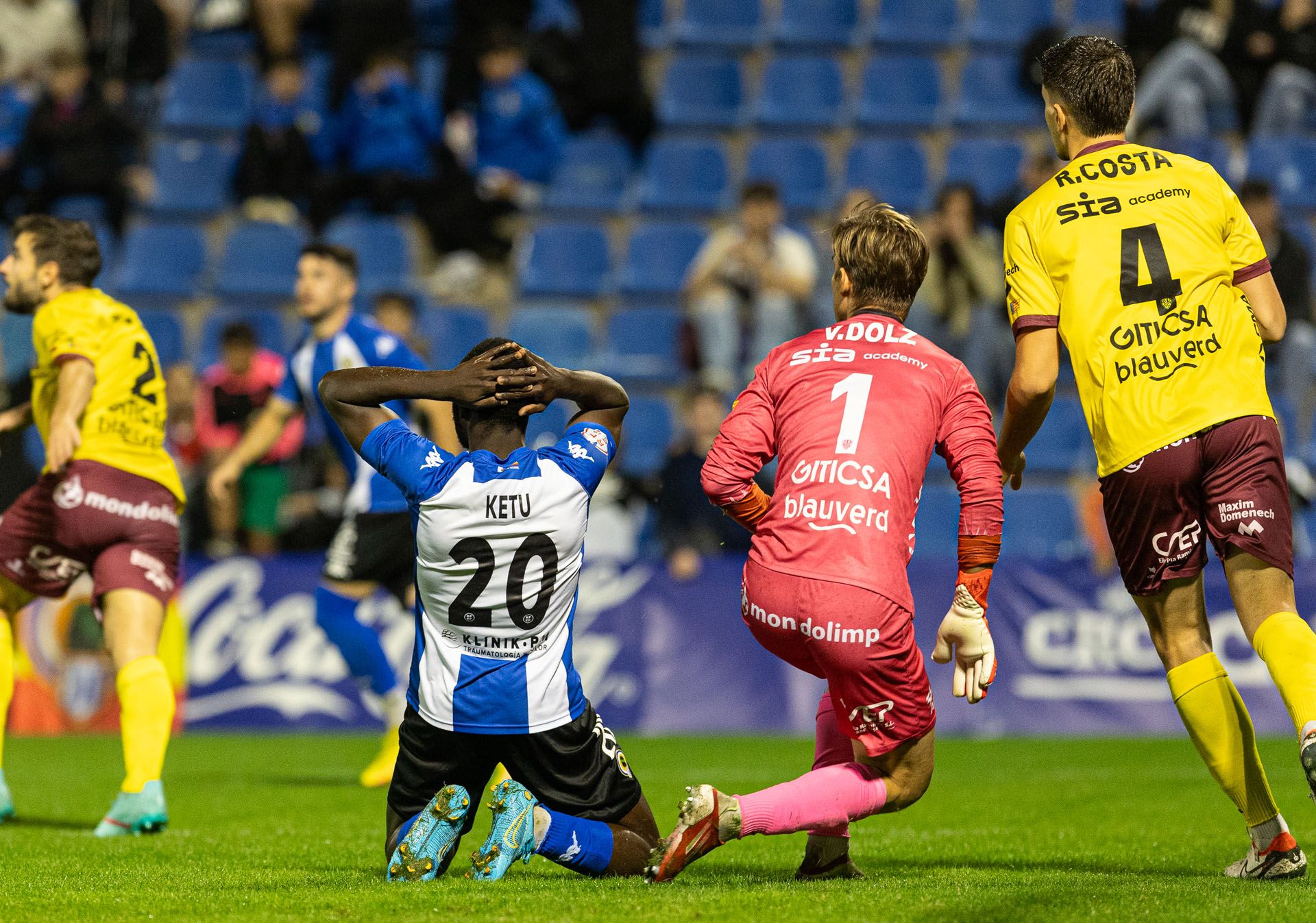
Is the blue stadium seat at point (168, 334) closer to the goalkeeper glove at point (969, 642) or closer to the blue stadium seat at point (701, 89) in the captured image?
the blue stadium seat at point (701, 89)

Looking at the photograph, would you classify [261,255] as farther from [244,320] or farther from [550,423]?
[550,423]

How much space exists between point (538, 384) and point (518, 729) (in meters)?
0.97

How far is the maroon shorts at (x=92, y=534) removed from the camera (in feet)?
20.9

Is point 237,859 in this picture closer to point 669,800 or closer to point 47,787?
point 669,800

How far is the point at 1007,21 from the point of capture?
15.9 metres

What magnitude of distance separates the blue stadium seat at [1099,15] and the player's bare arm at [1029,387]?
1161 cm

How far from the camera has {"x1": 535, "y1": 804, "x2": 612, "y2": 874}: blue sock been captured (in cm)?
451

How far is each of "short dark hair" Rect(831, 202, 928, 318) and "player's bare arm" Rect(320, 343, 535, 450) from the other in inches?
38.5

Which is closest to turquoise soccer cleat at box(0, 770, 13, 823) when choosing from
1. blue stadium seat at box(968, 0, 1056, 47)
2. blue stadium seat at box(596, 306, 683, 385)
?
blue stadium seat at box(596, 306, 683, 385)

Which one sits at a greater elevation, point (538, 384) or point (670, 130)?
point (670, 130)

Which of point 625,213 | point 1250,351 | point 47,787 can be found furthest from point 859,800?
point 625,213

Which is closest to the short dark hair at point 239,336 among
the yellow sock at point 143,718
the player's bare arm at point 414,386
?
the yellow sock at point 143,718

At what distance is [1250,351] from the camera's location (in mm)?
4703

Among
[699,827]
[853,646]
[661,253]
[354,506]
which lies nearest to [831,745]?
[853,646]
